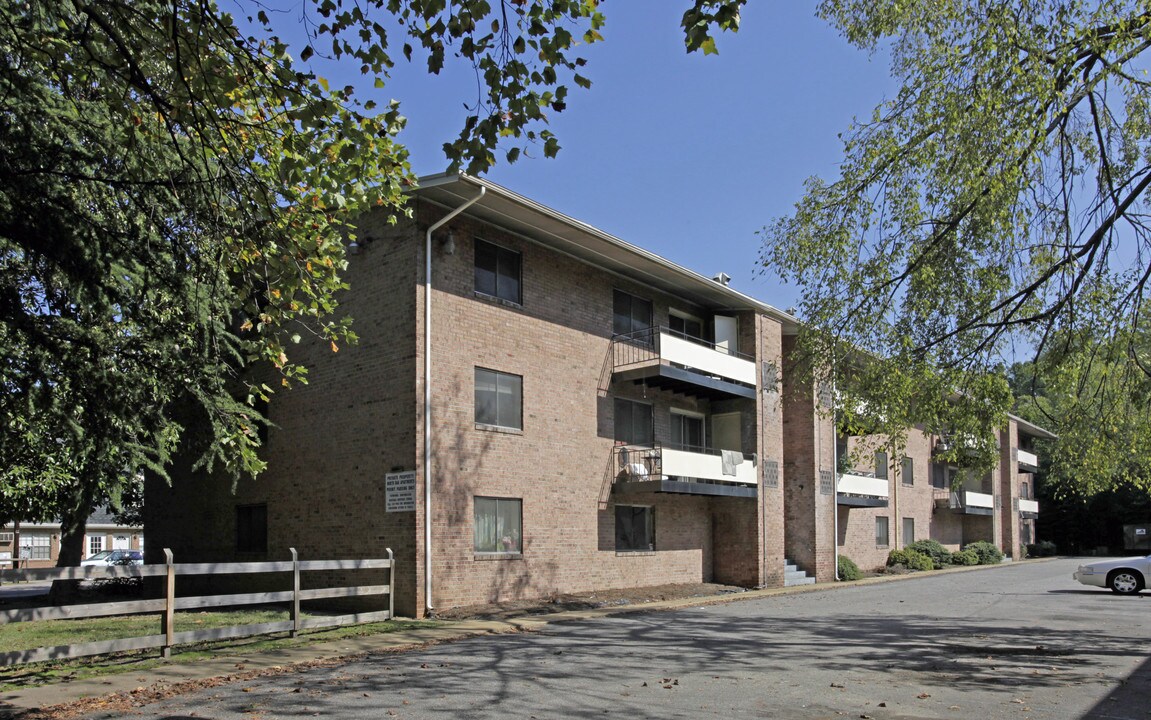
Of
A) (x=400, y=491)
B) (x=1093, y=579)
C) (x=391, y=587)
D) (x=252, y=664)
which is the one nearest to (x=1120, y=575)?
(x=1093, y=579)

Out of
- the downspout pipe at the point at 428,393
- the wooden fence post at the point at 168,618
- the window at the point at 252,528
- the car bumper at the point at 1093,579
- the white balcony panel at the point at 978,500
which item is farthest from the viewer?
the white balcony panel at the point at 978,500

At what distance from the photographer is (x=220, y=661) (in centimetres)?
1209

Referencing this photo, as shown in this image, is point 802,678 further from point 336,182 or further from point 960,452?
point 336,182

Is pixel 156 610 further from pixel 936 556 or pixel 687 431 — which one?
pixel 936 556

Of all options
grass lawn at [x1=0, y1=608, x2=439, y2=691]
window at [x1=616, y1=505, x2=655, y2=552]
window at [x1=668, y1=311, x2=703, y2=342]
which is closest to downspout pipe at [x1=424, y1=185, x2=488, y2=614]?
grass lawn at [x1=0, y1=608, x2=439, y2=691]

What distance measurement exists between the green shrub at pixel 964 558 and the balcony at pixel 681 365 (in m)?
21.6

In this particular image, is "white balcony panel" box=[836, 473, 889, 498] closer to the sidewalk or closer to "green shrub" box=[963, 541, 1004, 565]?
"green shrub" box=[963, 541, 1004, 565]

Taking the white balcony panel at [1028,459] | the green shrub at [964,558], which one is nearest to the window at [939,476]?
the green shrub at [964,558]

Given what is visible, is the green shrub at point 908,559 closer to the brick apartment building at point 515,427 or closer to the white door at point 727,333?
the brick apartment building at point 515,427

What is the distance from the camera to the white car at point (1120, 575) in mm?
24234

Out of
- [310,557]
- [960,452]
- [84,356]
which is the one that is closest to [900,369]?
[960,452]

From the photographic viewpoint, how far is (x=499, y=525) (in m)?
20.1

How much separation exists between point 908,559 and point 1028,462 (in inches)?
905

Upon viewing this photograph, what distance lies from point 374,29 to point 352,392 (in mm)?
12674
